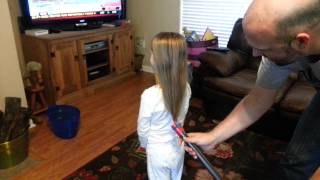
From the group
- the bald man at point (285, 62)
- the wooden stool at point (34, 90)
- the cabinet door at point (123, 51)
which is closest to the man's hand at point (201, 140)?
the bald man at point (285, 62)

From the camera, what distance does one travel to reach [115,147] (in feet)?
7.63

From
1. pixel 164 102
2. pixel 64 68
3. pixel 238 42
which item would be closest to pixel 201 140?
pixel 164 102

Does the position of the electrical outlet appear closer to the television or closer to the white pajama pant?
the television

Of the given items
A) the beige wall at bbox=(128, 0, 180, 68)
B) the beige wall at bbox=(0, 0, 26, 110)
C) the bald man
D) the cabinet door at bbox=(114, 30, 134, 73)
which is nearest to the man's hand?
the bald man

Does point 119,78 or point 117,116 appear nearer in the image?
Result: point 117,116

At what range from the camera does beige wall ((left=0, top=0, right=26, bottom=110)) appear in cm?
226

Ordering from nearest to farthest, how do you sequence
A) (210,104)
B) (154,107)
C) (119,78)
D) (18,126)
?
(154,107), (18,126), (210,104), (119,78)

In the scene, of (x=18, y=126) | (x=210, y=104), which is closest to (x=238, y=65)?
(x=210, y=104)

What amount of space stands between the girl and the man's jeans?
1.92 feet

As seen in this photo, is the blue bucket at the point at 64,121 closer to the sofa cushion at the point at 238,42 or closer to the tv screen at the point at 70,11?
the tv screen at the point at 70,11

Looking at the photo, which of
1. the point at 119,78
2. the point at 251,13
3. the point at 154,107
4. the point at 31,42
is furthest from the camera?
the point at 119,78

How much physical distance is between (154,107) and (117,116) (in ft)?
4.87

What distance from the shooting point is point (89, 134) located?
2531 millimetres

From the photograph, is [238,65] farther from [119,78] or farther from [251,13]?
[251,13]
